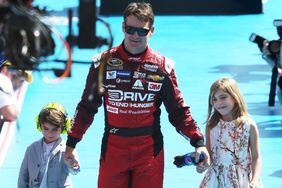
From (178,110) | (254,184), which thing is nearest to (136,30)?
(178,110)

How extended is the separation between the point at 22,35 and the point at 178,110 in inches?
131

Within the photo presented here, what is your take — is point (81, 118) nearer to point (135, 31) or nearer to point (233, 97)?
point (135, 31)

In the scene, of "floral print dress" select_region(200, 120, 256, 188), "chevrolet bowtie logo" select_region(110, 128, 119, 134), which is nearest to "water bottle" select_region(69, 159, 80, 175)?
"chevrolet bowtie logo" select_region(110, 128, 119, 134)

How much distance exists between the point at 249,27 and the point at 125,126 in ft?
46.4

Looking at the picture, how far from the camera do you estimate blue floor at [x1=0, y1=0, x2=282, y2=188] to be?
964 centimetres

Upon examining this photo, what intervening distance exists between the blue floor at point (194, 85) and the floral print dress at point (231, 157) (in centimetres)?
125

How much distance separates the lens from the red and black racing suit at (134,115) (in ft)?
20.5

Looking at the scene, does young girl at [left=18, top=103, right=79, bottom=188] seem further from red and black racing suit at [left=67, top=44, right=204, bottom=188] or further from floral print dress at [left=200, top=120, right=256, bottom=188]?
floral print dress at [left=200, top=120, right=256, bottom=188]

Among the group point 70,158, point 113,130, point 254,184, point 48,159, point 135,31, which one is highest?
point 135,31

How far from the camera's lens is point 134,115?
6305 mm

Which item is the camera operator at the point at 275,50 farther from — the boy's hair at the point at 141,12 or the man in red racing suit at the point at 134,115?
the boy's hair at the point at 141,12

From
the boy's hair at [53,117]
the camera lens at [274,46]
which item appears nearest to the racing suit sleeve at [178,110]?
the boy's hair at [53,117]

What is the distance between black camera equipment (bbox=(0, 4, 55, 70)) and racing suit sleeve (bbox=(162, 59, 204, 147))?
122 inches

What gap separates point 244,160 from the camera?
22.8 feet
